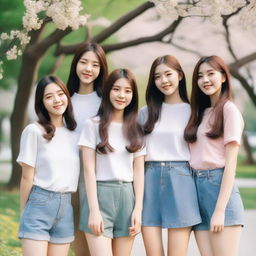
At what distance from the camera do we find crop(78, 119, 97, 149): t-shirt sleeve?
240 centimetres

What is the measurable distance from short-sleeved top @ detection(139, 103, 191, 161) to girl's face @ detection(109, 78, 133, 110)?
0.72ft

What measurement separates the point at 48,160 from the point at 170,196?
639mm

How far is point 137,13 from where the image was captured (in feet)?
16.9

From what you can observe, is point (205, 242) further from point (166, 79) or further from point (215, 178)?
point (166, 79)

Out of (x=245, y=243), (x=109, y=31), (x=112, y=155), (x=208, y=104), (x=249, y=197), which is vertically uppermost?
(x=109, y=31)

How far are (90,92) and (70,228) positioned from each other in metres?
0.76

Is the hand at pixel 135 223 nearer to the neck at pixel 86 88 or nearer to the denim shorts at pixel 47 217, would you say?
the denim shorts at pixel 47 217

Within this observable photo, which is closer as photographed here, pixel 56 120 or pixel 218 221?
pixel 218 221

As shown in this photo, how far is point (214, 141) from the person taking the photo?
2455 mm

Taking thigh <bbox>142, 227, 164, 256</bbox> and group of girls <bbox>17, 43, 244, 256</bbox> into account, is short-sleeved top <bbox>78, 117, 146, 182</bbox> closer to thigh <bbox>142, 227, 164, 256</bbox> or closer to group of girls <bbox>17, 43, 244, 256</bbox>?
group of girls <bbox>17, 43, 244, 256</bbox>

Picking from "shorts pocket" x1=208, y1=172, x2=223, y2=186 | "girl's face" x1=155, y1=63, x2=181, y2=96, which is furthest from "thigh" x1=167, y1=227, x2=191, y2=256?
"girl's face" x1=155, y1=63, x2=181, y2=96

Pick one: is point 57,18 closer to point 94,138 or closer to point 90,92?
point 90,92

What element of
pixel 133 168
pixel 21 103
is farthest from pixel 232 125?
pixel 21 103

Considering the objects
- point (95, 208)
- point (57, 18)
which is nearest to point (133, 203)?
point (95, 208)
